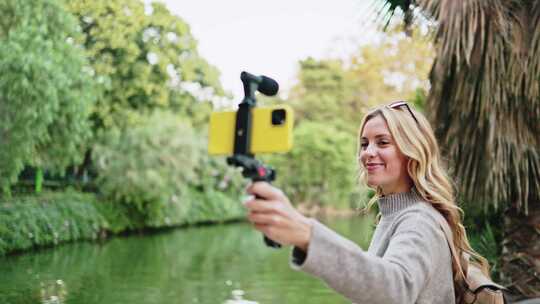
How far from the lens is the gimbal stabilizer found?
0.96 meters

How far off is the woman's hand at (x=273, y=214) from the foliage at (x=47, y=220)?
5.89 m

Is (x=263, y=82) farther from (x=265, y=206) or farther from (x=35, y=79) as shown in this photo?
(x=35, y=79)

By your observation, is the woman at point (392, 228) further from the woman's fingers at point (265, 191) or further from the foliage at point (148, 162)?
the foliage at point (148, 162)

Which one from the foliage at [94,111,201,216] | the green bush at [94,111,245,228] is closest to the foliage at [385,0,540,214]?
the green bush at [94,111,245,228]

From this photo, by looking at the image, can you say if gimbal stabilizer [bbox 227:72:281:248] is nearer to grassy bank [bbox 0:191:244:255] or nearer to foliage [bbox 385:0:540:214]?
foliage [bbox 385:0:540:214]

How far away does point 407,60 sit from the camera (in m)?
16.1

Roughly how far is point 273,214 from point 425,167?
1.90 feet

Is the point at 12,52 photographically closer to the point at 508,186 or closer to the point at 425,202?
the point at 508,186

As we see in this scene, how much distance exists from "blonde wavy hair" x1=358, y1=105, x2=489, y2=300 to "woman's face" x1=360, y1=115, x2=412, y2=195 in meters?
0.02

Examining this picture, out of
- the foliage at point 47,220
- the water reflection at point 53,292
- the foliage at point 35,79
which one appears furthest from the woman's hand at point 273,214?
the foliage at point 47,220

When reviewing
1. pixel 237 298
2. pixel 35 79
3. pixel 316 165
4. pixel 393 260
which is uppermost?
pixel 35 79

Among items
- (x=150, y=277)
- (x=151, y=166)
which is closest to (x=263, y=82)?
(x=150, y=277)

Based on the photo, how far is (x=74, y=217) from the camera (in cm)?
1102

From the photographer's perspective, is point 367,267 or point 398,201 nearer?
point 367,267
